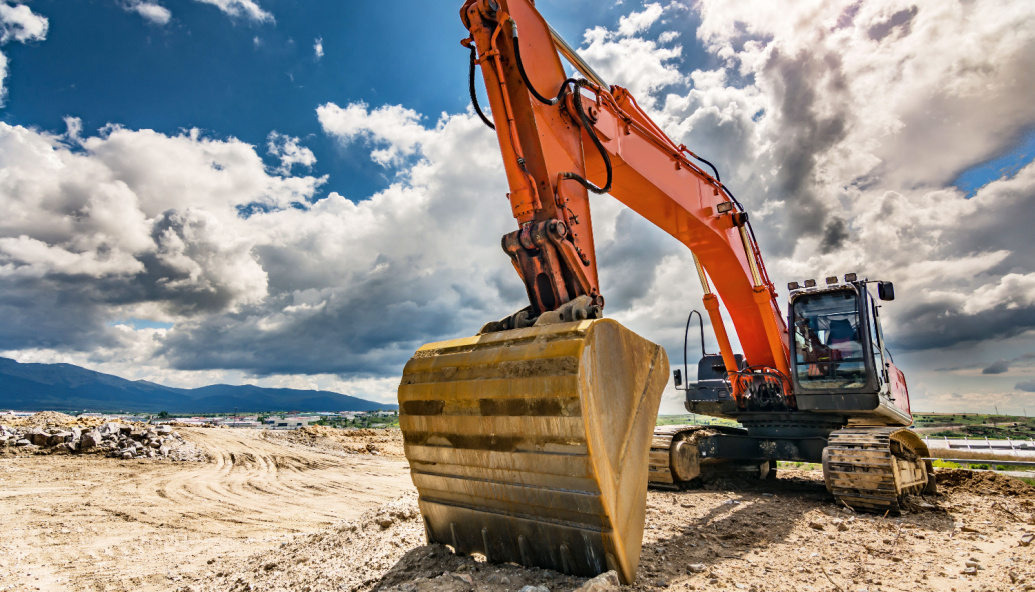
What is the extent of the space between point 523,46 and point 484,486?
3328 mm

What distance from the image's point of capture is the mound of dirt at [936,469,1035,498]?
6.97 metres

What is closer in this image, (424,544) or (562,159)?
(424,544)

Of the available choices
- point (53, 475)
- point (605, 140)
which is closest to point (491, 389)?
point (605, 140)

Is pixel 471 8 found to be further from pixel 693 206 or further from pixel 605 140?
pixel 693 206

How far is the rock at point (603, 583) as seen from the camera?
2.70 m

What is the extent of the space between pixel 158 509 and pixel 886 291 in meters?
11.0

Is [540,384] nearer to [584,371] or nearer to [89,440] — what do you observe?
[584,371]

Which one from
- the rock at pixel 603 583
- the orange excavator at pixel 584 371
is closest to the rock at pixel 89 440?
the orange excavator at pixel 584 371

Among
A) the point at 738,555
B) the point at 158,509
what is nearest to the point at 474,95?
the point at 738,555

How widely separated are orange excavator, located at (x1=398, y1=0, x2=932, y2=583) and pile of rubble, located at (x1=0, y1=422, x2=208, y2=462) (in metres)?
13.1

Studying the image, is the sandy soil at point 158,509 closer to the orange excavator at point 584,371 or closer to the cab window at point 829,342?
the orange excavator at point 584,371

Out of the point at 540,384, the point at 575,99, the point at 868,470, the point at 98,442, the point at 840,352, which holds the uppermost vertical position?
the point at 575,99

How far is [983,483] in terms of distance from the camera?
295 inches

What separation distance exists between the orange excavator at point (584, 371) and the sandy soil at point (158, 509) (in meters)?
3.65
